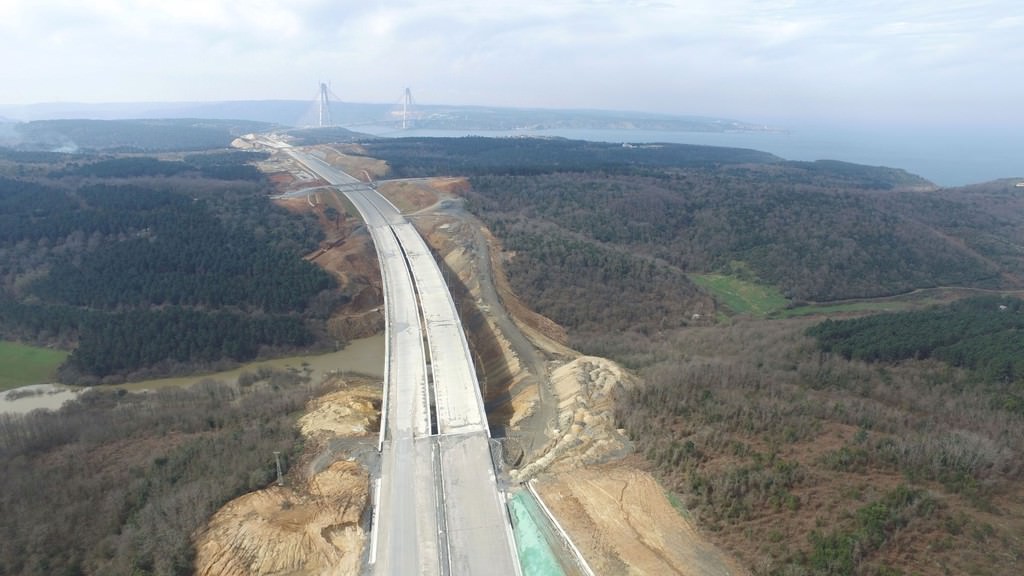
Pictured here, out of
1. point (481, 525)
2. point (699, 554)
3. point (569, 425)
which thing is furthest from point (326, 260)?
point (699, 554)

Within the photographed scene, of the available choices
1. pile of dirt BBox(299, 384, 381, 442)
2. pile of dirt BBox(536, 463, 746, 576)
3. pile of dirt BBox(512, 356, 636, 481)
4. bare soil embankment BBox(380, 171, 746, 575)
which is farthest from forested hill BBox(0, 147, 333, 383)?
pile of dirt BBox(536, 463, 746, 576)

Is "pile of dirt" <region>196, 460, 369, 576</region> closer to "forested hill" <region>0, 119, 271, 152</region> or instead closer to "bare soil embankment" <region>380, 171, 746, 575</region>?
"bare soil embankment" <region>380, 171, 746, 575</region>

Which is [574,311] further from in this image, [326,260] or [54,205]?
[54,205]

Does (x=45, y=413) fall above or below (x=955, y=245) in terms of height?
below

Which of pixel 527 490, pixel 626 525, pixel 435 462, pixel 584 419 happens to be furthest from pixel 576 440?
pixel 435 462

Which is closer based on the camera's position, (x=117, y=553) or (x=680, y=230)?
(x=117, y=553)

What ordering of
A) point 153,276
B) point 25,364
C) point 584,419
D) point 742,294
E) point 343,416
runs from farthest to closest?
point 742,294
point 153,276
point 25,364
point 343,416
point 584,419

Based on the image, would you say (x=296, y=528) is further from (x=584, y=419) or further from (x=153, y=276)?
(x=153, y=276)
